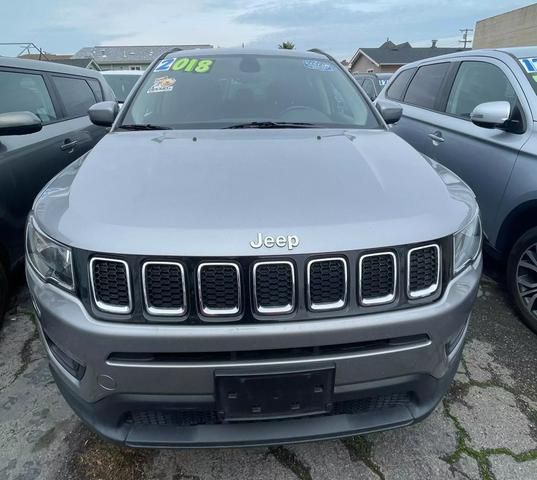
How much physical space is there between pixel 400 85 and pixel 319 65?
2560mm

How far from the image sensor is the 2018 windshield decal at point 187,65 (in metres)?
2.91

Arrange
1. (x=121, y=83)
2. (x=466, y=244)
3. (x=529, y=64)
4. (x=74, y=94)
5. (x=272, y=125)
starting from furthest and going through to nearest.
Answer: (x=121, y=83)
(x=74, y=94)
(x=529, y=64)
(x=272, y=125)
(x=466, y=244)

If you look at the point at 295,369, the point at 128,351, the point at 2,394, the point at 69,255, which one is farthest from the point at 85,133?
the point at 295,369

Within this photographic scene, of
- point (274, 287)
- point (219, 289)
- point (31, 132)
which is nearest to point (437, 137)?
point (274, 287)

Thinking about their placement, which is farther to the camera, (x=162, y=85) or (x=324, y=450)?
(x=162, y=85)

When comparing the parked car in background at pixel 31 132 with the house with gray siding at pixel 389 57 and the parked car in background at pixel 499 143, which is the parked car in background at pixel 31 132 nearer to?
the parked car in background at pixel 499 143

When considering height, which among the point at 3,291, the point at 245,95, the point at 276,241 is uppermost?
the point at 245,95

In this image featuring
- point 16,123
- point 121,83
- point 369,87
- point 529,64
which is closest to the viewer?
point 16,123

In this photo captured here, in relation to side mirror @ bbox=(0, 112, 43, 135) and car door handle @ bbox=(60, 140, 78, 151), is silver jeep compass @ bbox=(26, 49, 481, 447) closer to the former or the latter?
side mirror @ bbox=(0, 112, 43, 135)

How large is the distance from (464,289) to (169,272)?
1113mm

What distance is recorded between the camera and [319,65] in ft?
10.2

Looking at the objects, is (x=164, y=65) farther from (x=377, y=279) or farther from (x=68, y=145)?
(x=377, y=279)

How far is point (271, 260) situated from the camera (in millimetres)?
1421

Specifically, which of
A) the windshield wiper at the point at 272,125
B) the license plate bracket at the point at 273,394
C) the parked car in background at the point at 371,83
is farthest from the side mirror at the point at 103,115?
the parked car in background at the point at 371,83
